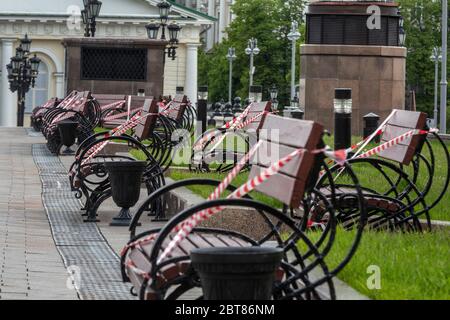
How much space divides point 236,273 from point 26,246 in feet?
17.0

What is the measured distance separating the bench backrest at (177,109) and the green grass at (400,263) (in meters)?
11.7

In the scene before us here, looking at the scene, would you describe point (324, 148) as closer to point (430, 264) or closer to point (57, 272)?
point (430, 264)

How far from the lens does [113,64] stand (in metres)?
37.2

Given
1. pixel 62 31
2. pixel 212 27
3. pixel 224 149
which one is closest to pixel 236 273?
pixel 224 149

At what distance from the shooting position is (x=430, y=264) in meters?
8.23

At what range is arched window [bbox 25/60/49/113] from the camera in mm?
82875

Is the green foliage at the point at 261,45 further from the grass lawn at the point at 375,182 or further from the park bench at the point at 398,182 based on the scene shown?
the park bench at the point at 398,182

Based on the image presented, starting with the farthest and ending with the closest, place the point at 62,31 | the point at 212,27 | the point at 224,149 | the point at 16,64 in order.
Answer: the point at 212,27, the point at 62,31, the point at 16,64, the point at 224,149

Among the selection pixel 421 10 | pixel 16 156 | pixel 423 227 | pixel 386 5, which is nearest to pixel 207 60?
pixel 421 10

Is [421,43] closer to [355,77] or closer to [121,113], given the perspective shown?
[355,77]

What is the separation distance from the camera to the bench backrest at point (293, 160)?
698cm

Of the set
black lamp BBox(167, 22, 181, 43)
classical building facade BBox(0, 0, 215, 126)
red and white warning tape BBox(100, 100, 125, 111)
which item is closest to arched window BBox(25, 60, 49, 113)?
classical building facade BBox(0, 0, 215, 126)

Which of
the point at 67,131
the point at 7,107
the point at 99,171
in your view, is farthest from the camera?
the point at 7,107

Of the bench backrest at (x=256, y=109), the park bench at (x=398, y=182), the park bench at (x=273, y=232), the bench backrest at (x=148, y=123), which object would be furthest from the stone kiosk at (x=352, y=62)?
the park bench at (x=273, y=232)
